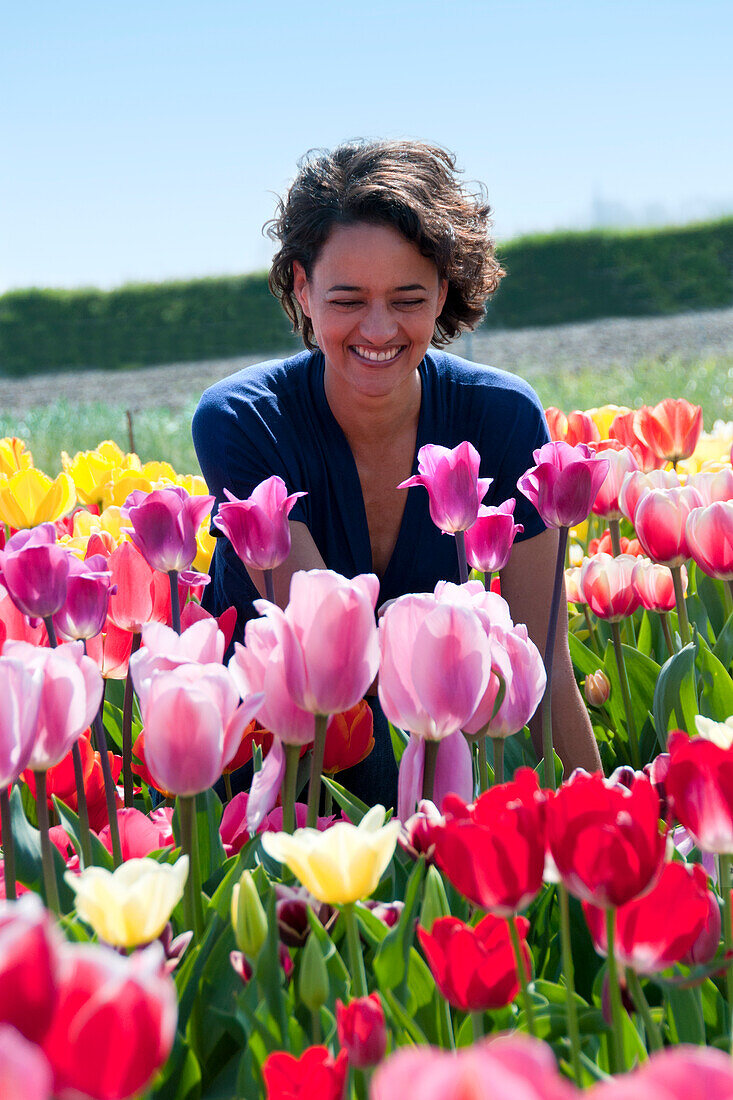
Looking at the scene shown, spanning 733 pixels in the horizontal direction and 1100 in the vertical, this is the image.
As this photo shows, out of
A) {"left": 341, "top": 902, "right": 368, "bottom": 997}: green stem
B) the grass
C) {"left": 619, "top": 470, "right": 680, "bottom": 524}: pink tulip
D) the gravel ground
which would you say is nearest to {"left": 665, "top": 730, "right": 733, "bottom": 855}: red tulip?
{"left": 341, "top": 902, "right": 368, "bottom": 997}: green stem

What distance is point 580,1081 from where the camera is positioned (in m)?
0.67

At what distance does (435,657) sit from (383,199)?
141 centimetres

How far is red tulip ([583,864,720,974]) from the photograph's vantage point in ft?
2.10

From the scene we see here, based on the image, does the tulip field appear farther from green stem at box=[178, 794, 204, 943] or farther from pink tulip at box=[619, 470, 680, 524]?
pink tulip at box=[619, 470, 680, 524]

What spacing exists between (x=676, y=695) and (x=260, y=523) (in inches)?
22.4

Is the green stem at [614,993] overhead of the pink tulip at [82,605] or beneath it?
beneath

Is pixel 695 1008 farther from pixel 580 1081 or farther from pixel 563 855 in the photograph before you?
pixel 563 855

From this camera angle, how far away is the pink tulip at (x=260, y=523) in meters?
1.17

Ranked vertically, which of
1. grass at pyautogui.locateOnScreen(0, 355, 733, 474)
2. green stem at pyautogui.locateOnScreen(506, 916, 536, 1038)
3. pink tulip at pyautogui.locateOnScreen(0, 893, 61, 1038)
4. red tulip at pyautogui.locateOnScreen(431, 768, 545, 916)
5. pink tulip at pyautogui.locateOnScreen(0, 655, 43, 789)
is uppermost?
pink tulip at pyautogui.locateOnScreen(0, 893, 61, 1038)

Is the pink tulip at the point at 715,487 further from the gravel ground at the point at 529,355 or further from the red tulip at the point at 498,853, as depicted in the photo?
the gravel ground at the point at 529,355

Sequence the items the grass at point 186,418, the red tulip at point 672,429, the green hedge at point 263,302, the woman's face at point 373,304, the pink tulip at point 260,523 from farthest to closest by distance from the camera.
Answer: the green hedge at point 263,302 < the grass at point 186,418 < the red tulip at point 672,429 < the woman's face at point 373,304 < the pink tulip at point 260,523

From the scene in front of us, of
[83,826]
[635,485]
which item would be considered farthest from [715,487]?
[83,826]

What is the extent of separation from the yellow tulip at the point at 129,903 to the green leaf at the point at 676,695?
82cm

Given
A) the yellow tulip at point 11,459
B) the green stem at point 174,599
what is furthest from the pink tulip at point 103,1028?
the yellow tulip at point 11,459
